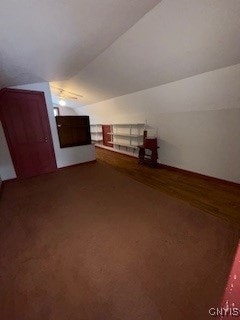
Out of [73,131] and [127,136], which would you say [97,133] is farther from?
[73,131]

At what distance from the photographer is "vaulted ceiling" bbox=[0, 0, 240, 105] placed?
5.10 ft

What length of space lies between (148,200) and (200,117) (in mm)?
2103

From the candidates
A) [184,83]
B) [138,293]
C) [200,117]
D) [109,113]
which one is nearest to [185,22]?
[184,83]

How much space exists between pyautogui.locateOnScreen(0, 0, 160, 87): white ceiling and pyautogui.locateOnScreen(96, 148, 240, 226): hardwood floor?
270 cm

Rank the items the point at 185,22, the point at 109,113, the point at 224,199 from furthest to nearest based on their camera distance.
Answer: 1. the point at 109,113
2. the point at 224,199
3. the point at 185,22

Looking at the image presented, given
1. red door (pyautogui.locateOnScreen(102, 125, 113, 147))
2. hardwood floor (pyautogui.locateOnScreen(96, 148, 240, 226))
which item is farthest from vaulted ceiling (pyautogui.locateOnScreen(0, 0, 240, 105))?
red door (pyautogui.locateOnScreen(102, 125, 113, 147))

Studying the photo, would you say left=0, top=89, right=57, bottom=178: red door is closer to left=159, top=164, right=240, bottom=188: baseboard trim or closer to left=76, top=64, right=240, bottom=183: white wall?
left=76, top=64, right=240, bottom=183: white wall

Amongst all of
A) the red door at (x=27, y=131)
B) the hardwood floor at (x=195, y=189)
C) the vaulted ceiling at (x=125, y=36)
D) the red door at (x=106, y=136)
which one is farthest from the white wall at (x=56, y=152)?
the red door at (x=106, y=136)

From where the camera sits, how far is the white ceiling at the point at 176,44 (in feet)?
5.51

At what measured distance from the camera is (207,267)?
153 cm

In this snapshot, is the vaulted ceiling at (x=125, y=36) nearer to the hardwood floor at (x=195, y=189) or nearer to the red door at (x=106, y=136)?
the hardwood floor at (x=195, y=189)

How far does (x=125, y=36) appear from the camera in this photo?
91.7 inches

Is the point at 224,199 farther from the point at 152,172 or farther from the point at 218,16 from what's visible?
the point at 218,16

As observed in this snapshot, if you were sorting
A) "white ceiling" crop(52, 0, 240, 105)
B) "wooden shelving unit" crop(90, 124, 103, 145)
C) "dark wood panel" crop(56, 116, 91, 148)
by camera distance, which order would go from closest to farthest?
"white ceiling" crop(52, 0, 240, 105), "dark wood panel" crop(56, 116, 91, 148), "wooden shelving unit" crop(90, 124, 103, 145)
